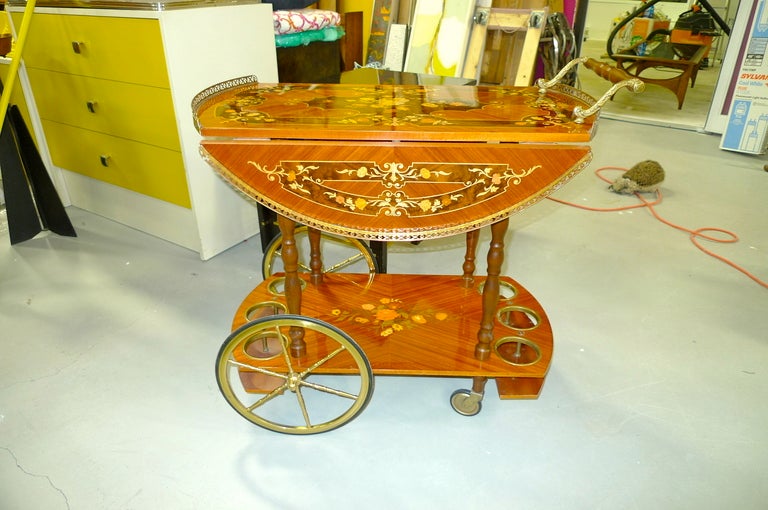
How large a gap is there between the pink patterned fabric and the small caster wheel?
202cm

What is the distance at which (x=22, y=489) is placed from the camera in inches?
57.1

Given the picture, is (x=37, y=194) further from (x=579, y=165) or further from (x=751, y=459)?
(x=751, y=459)

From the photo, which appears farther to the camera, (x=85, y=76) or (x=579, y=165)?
(x=85, y=76)

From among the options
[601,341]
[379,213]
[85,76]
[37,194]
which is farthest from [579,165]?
[37,194]

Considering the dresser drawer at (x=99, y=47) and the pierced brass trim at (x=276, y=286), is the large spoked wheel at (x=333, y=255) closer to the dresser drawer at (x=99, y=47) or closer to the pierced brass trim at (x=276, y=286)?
the pierced brass trim at (x=276, y=286)

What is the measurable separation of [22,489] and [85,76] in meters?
1.88

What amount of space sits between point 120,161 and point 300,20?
1.19 metres

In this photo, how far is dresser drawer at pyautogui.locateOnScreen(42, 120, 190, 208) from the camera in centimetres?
244

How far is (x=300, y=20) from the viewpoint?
280 centimetres

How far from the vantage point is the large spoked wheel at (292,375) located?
152 centimetres

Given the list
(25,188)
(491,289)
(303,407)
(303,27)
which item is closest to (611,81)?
(491,289)

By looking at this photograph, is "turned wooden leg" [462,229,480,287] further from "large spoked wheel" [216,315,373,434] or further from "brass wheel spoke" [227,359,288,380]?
"brass wheel spoke" [227,359,288,380]

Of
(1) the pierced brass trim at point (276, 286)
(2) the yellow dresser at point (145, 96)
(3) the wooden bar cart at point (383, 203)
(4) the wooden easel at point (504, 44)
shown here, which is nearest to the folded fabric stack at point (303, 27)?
(2) the yellow dresser at point (145, 96)

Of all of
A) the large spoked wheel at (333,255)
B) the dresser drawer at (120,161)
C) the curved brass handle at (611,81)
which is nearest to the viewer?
the curved brass handle at (611,81)
